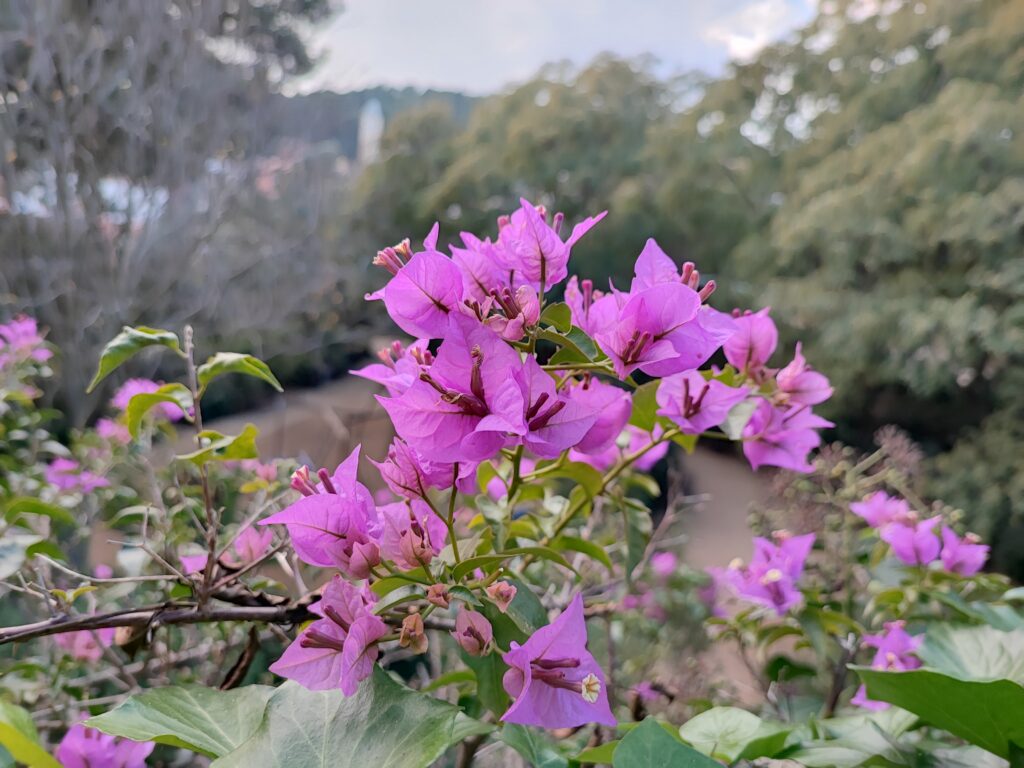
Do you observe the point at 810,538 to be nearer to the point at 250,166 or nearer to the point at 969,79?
the point at 250,166

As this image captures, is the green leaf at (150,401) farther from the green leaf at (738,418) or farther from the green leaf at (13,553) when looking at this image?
the green leaf at (738,418)

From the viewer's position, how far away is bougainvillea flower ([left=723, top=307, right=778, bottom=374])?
34 cm

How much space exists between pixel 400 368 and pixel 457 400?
0.07 meters

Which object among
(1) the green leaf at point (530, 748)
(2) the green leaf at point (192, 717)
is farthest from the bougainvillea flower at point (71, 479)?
(1) the green leaf at point (530, 748)

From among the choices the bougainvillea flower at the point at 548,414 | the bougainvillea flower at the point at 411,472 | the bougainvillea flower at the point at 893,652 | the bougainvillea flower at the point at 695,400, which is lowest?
the bougainvillea flower at the point at 893,652

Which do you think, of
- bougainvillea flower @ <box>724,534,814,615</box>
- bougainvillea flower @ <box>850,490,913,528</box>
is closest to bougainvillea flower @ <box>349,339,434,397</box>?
bougainvillea flower @ <box>724,534,814,615</box>

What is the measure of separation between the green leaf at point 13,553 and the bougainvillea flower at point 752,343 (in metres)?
0.38

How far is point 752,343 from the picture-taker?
35cm

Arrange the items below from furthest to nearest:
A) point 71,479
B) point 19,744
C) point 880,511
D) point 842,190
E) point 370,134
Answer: point 370,134 → point 842,190 → point 71,479 → point 880,511 → point 19,744

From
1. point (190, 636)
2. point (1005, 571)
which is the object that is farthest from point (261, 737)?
point (1005, 571)

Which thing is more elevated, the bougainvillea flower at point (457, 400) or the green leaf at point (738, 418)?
the bougainvillea flower at point (457, 400)

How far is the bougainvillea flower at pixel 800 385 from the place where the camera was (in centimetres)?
34

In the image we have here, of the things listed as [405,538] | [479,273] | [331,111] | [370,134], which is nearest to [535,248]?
[479,273]

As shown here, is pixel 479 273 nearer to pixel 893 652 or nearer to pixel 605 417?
pixel 605 417
